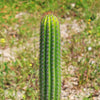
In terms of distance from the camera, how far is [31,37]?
4.82 m

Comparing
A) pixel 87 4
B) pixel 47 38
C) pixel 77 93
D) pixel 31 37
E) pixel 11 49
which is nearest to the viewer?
pixel 47 38

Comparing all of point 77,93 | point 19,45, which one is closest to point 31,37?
point 19,45

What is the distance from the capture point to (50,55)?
2221 millimetres

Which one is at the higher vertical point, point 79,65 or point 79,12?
point 79,12

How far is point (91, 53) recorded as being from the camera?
412 centimetres

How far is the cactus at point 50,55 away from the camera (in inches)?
86.4

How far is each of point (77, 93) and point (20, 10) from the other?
3.05 metres

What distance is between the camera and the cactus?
7.20 feet

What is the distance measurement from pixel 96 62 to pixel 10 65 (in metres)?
1.51

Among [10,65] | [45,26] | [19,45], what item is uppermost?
[45,26]

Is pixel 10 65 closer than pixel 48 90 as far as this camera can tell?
No

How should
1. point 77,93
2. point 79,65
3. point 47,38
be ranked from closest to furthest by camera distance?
point 47,38 < point 77,93 < point 79,65

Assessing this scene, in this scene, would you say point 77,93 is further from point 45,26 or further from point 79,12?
point 79,12

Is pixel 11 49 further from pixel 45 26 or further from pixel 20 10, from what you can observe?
pixel 45 26
